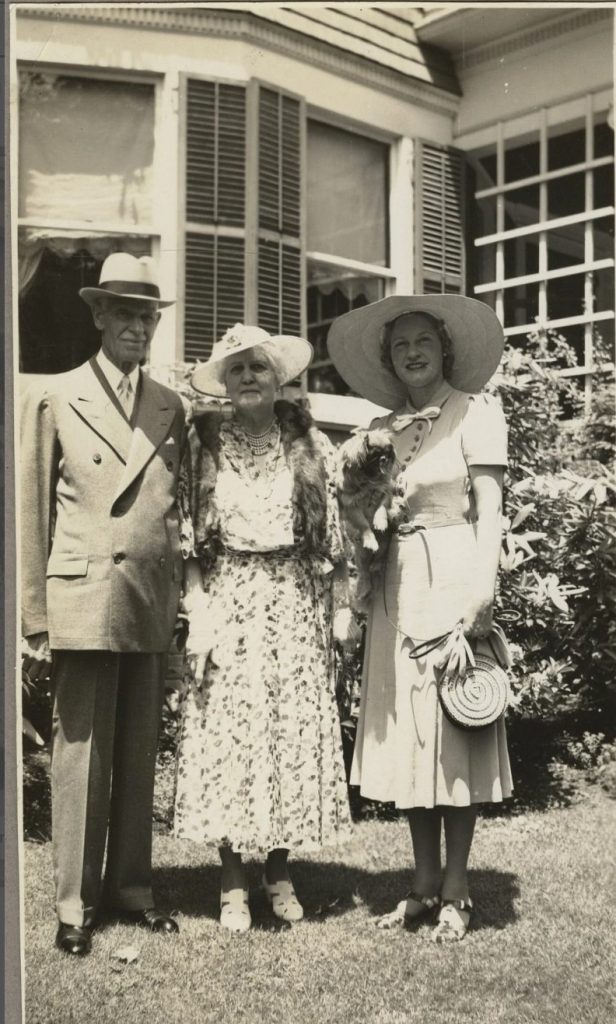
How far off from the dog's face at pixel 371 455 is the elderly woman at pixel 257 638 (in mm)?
144

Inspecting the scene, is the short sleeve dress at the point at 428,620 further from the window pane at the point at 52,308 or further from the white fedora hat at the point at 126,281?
the window pane at the point at 52,308

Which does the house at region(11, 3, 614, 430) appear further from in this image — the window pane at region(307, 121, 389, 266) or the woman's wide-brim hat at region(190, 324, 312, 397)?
the woman's wide-brim hat at region(190, 324, 312, 397)

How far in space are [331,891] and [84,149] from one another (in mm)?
2800

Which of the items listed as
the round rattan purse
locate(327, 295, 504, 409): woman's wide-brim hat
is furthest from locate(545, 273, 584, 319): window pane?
the round rattan purse

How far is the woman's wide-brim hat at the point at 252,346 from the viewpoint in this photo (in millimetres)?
3666

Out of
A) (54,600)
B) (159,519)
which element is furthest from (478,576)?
(54,600)

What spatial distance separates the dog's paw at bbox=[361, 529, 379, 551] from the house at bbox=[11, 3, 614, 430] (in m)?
0.76

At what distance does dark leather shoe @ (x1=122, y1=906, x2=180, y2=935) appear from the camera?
11.4ft

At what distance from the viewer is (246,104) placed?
14.2 feet

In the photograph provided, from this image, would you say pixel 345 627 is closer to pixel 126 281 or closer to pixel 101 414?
pixel 101 414

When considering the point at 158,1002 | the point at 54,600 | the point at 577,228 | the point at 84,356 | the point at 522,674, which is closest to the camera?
the point at 158,1002

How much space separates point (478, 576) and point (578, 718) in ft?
4.48

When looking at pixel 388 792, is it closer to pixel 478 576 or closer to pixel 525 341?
pixel 478 576

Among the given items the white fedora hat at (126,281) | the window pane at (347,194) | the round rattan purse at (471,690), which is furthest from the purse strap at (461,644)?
the window pane at (347,194)
